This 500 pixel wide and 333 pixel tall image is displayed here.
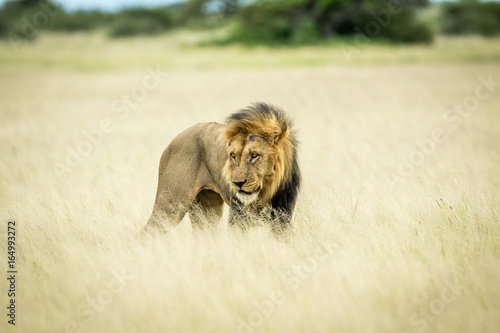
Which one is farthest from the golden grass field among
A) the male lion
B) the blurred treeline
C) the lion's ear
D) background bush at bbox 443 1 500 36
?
background bush at bbox 443 1 500 36

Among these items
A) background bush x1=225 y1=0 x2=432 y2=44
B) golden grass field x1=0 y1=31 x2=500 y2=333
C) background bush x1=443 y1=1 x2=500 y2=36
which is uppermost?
background bush x1=443 y1=1 x2=500 y2=36

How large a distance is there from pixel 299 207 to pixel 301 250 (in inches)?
55.3

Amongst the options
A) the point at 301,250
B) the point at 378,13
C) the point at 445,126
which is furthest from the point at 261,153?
the point at 378,13

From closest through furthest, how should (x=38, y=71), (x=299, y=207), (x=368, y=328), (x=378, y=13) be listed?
(x=368, y=328)
(x=299, y=207)
(x=38, y=71)
(x=378, y=13)

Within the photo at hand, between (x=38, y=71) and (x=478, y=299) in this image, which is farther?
(x=38, y=71)

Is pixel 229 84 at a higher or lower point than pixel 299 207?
higher

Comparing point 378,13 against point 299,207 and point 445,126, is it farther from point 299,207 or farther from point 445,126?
point 299,207

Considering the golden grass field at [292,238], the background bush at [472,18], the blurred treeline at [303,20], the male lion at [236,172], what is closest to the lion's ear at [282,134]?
the male lion at [236,172]

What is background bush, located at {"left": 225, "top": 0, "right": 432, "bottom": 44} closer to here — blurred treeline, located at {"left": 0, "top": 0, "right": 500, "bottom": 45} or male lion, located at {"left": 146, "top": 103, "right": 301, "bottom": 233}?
blurred treeline, located at {"left": 0, "top": 0, "right": 500, "bottom": 45}

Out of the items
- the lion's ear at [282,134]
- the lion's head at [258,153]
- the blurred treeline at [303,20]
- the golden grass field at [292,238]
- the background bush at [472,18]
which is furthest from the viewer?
the background bush at [472,18]

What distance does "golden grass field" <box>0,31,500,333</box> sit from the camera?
3.56 meters

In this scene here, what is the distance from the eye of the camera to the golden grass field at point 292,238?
140 inches

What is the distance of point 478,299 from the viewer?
142 inches

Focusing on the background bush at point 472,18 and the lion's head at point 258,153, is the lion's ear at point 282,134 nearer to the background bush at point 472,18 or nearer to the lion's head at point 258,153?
the lion's head at point 258,153
